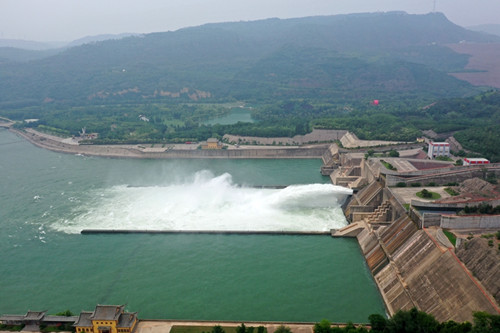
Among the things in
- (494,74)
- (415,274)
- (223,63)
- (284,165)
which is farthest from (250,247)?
(223,63)

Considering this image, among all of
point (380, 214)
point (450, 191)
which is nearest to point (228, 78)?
point (380, 214)

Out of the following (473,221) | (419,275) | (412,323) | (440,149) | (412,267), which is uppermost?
(473,221)

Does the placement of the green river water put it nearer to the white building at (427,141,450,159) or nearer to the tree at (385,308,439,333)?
the tree at (385,308,439,333)

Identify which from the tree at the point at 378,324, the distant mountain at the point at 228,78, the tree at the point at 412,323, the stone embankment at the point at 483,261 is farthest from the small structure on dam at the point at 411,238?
the distant mountain at the point at 228,78

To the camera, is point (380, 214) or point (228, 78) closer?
point (380, 214)

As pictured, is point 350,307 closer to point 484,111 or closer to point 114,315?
point 114,315

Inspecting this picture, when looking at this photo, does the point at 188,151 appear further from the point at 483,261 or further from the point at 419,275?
the point at 483,261

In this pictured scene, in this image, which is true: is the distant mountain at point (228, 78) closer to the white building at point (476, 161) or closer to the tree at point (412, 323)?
the white building at point (476, 161)

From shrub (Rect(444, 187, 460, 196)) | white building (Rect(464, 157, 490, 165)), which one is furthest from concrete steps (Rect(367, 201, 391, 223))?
white building (Rect(464, 157, 490, 165))
